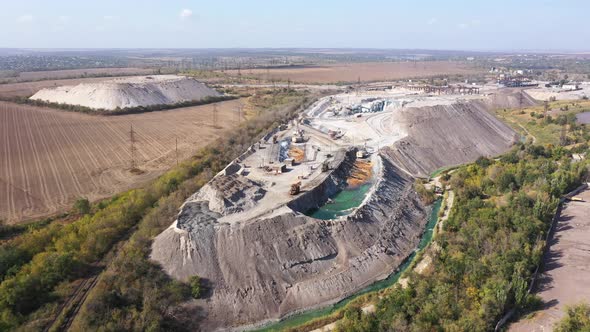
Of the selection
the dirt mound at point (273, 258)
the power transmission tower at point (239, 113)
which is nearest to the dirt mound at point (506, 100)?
the power transmission tower at point (239, 113)

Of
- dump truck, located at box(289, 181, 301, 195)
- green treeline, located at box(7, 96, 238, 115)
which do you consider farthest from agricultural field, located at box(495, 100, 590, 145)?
green treeline, located at box(7, 96, 238, 115)

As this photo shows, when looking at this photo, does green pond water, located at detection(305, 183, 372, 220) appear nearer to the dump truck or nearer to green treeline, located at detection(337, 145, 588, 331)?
the dump truck

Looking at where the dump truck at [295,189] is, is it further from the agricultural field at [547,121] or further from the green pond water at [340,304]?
the agricultural field at [547,121]

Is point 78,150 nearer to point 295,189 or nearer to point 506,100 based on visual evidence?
point 295,189

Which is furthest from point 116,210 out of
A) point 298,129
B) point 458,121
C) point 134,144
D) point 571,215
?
point 458,121

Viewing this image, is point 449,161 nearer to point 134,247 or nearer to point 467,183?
point 467,183

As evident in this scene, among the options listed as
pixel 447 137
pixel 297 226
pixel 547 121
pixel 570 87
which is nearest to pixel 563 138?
pixel 547 121
